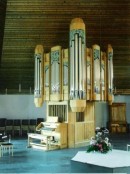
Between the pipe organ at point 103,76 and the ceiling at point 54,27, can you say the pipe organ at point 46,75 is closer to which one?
the ceiling at point 54,27

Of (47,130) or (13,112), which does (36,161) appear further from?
(13,112)

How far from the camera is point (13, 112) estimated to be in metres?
17.4

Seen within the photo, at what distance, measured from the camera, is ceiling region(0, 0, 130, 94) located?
1155 centimetres

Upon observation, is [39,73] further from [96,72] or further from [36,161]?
[36,161]

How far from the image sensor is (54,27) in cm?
1238

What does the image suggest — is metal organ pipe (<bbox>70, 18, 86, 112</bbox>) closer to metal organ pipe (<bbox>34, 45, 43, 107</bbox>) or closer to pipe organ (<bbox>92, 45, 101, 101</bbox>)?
pipe organ (<bbox>92, 45, 101, 101</bbox>)

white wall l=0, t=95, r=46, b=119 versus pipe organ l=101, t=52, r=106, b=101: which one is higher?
pipe organ l=101, t=52, r=106, b=101

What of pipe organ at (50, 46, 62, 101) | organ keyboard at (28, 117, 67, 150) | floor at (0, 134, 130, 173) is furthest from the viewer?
organ keyboard at (28, 117, 67, 150)

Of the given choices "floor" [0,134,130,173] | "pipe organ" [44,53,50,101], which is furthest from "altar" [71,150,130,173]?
"pipe organ" [44,53,50,101]

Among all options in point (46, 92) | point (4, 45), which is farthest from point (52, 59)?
point (4, 45)

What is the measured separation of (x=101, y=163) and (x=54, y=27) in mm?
6589

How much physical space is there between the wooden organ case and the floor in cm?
106

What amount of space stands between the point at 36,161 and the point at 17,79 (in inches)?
260

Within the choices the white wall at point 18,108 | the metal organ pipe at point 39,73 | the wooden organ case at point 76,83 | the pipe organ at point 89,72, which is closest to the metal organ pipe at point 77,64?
the wooden organ case at point 76,83
